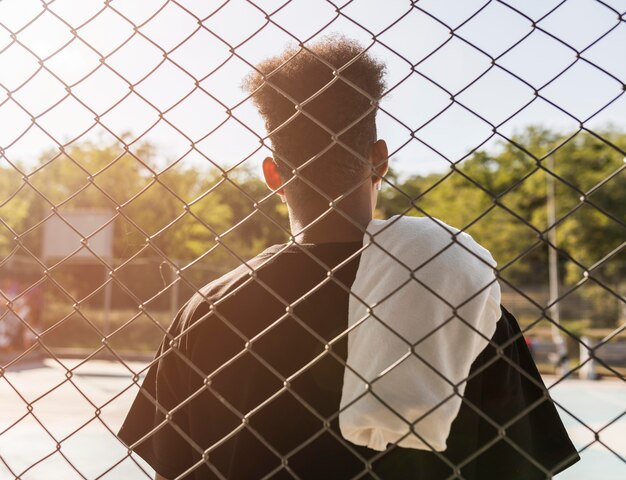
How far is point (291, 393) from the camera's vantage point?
4.13ft

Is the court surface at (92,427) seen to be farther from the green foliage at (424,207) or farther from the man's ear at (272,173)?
the green foliage at (424,207)

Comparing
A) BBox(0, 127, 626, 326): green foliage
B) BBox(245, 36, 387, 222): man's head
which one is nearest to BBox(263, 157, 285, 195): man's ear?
BBox(245, 36, 387, 222): man's head

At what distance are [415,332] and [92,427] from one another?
8.52 meters

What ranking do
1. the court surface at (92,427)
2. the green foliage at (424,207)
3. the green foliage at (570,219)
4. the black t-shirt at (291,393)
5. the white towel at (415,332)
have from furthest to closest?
1. the green foliage at (570,219)
2. the green foliage at (424,207)
3. the court surface at (92,427)
4. the black t-shirt at (291,393)
5. the white towel at (415,332)

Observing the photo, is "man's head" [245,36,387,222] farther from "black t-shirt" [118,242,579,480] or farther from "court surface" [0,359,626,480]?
"court surface" [0,359,626,480]

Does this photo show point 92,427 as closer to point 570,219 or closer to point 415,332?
point 415,332

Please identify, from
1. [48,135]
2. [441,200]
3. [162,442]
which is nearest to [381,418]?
[162,442]

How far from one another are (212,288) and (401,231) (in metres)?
0.45

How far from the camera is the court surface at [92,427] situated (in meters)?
6.35

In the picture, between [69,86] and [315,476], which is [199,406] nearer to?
[315,476]

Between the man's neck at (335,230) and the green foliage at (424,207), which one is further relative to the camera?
the green foliage at (424,207)

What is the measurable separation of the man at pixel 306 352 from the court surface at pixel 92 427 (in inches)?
16.6

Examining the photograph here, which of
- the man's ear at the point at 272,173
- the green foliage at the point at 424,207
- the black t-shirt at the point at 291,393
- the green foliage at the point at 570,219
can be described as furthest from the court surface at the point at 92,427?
the green foliage at the point at 570,219

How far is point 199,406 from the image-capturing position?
1418mm
